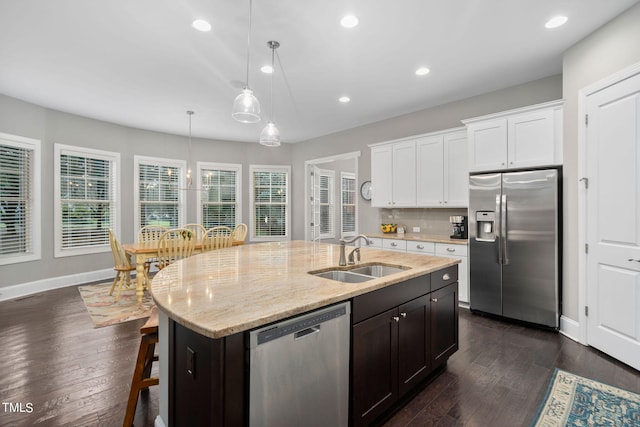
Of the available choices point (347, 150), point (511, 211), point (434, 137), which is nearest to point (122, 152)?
point (347, 150)

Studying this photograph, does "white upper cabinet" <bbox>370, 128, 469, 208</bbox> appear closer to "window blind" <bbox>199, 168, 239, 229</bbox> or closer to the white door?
the white door

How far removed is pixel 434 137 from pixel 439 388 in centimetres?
342

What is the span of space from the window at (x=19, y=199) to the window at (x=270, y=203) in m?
3.85

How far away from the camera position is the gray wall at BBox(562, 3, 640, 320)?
2691 millimetres

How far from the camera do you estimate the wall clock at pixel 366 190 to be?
576 centimetres

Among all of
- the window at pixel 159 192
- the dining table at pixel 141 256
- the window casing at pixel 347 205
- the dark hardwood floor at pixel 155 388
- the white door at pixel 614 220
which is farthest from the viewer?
the window casing at pixel 347 205

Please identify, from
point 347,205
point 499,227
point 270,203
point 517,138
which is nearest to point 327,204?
point 347,205

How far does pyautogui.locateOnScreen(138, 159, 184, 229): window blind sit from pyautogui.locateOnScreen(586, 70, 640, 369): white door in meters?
6.44

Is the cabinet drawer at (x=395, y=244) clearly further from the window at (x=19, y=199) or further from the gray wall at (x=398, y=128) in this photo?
the window at (x=19, y=199)

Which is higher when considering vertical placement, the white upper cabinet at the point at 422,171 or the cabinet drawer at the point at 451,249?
the white upper cabinet at the point at 422,171

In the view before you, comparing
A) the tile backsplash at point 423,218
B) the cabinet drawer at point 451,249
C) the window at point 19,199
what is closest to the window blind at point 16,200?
the window at point 19,199

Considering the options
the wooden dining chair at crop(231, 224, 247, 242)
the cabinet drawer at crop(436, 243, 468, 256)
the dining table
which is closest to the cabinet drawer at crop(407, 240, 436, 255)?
the cabinet drawer at crop(436, 243, 468, 256)

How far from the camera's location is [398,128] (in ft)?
17.6

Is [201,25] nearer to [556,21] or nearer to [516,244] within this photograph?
[556,21]
